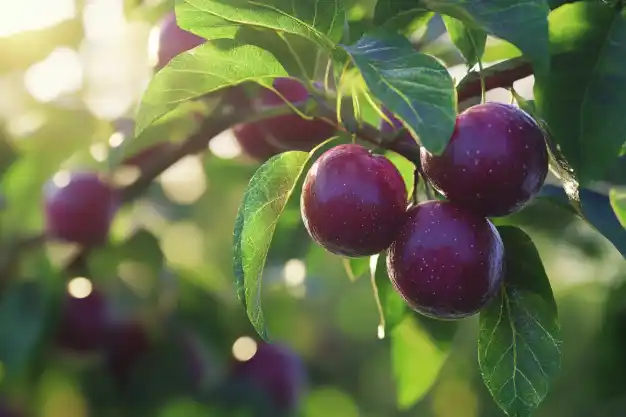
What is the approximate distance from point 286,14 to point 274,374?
865 millimetres

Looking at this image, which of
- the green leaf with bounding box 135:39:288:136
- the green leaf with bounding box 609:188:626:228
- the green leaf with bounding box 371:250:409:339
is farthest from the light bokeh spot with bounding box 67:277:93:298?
the green leaf with bounding box 609:188:626:228

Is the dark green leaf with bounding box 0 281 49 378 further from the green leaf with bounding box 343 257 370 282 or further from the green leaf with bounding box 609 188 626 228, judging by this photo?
the green leaf with bounding box 609 188 626 228

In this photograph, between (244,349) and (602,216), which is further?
(244,349)

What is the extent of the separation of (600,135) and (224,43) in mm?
255

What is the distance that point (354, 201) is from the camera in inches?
21.8

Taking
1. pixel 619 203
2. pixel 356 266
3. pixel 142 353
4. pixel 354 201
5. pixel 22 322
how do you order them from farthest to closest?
pixel 142 353, pixel 22 322, pixel 356 266, pixel 619 203, pixel 354 201

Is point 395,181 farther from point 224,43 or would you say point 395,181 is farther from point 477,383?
point 477,383

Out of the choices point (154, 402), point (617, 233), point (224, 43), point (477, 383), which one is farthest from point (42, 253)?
point (477, 383)

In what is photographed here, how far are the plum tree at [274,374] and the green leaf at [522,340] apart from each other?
0.75 meters

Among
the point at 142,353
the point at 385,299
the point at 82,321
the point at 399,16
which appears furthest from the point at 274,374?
the point at 399,16

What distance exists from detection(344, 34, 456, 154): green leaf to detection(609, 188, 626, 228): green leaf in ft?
0.92

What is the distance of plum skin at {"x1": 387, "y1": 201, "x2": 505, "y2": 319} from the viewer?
560 mm

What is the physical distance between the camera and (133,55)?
4.37ft

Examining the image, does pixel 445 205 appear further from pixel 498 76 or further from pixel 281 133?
pixel 281 133
